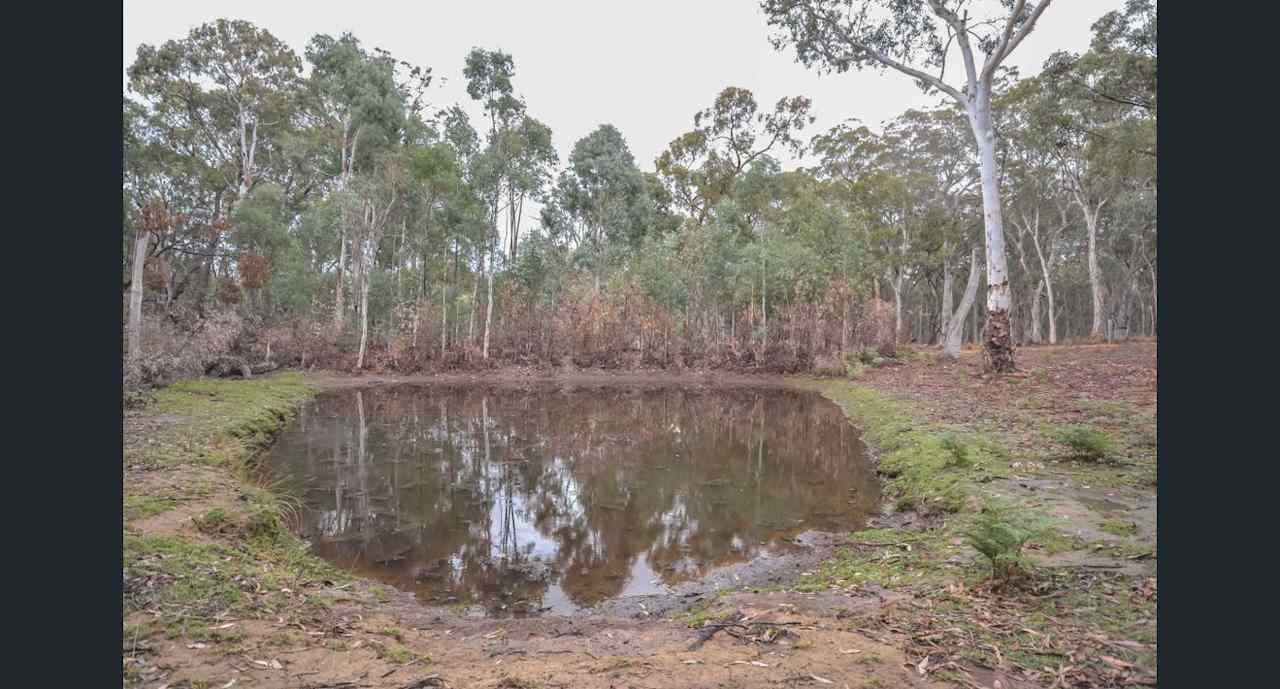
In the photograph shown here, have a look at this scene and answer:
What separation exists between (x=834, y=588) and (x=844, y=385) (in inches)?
517

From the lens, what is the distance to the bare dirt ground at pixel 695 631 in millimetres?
2721

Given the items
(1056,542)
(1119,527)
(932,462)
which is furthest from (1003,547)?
(932,462)

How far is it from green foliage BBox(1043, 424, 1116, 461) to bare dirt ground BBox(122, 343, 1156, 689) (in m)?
0.83

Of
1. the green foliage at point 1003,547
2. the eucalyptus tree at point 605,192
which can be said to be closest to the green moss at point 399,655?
the green foliage at point 1003,547

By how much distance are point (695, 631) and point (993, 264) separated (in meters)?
12.4

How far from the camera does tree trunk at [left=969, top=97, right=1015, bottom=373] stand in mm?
12734

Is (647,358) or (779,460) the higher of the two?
(647,358)

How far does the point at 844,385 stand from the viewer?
54.0 ft

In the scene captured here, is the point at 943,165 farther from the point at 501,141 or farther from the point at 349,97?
the point at 349,97

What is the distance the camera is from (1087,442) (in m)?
6.14

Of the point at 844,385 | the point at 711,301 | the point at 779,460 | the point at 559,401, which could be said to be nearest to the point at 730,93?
the point at 711,301

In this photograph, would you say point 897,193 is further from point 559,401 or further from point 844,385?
point 559,401

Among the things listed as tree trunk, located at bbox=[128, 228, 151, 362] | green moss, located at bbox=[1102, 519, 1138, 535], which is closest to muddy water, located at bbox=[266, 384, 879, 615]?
green moss, located at bbox=[1102, 519, 1138, 535]

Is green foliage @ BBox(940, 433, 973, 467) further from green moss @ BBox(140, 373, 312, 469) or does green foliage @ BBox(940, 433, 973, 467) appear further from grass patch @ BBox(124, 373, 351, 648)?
green moss @ BBox(140, 373, 312, 469)
